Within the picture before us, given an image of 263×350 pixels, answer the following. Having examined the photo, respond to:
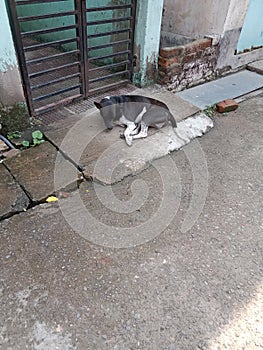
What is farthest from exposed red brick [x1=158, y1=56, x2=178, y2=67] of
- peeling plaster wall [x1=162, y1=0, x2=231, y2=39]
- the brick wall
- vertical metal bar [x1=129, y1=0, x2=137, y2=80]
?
peeling plaster wall [x1=162, y1=0, x2=231, y2=39]

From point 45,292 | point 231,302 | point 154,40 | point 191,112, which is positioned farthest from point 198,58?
point 45,292

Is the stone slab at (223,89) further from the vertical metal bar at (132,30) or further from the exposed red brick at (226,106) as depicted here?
the vertical metal bar at (132,30)

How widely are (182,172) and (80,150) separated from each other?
3.23 ft

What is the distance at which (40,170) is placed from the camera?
2594mm

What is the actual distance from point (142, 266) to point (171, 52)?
A: 2879mm

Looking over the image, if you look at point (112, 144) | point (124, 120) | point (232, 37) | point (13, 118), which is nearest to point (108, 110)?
point (124, 120)

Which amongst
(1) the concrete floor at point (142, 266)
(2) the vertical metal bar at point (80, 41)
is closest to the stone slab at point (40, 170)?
(1) the concrete floor at point (142, 266)

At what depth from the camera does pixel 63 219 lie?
2240mm

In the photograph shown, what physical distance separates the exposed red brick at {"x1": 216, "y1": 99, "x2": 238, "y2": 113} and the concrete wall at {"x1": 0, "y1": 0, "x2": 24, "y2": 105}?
2.37m

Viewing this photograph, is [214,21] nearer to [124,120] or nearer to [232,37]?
[232,37]

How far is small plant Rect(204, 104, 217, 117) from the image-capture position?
147 inches

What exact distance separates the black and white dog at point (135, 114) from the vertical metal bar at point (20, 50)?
67cm

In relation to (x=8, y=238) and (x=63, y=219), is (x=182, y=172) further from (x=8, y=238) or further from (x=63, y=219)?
(x=8, y=238)

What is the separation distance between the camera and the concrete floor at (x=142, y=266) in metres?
1.63
